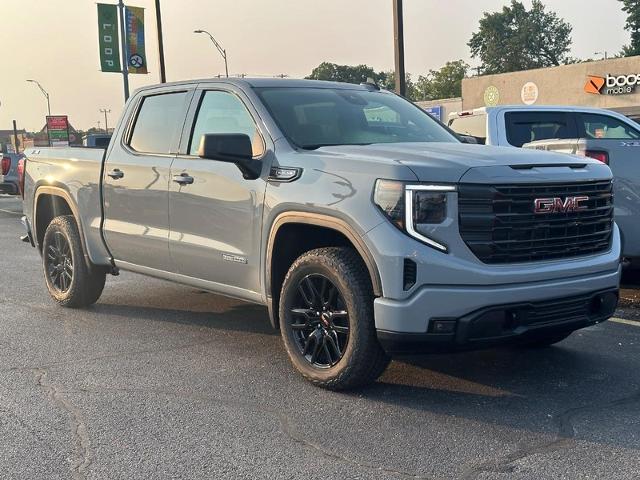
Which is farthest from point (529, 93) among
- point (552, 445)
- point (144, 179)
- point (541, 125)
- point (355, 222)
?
point (552, 445)

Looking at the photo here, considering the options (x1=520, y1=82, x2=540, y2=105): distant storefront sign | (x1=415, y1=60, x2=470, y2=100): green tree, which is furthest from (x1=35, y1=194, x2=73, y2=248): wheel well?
(x1=415, y1=60, x2=470, y2=100): green tree

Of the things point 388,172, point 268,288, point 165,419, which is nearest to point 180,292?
point 268,288

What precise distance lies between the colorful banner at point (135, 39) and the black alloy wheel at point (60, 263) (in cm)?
2153

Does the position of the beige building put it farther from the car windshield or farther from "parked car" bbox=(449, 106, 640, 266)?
the car windshield

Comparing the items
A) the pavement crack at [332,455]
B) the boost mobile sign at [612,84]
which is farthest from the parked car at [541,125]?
the boost mobile sign at [612,84]

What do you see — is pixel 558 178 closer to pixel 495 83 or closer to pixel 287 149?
pixel 287 149

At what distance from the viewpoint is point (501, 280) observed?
401 centimetres

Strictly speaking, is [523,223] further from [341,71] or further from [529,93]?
[341,71]

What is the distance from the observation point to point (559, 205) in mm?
4281

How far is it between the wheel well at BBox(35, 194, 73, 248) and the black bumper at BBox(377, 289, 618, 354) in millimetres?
4216

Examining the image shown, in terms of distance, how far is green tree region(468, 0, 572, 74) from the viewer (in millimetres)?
89625

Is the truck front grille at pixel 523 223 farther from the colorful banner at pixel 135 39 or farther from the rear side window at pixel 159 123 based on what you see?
the colorful banner at pixel 135 39

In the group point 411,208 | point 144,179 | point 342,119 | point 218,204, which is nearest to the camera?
point 411,208

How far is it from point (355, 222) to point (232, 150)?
101 centimetres
